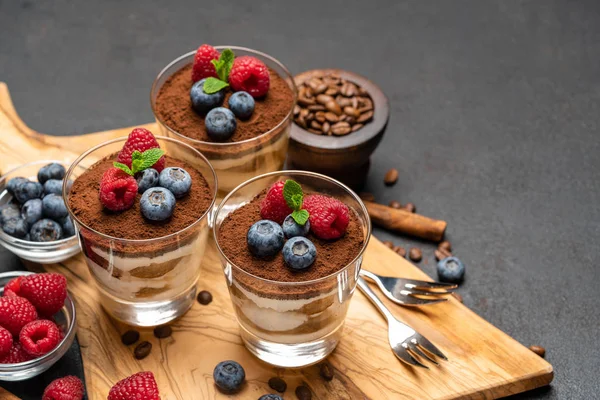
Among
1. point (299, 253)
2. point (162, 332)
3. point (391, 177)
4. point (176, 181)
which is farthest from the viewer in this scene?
point (391, 177)

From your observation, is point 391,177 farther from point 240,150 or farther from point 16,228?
point 16,228

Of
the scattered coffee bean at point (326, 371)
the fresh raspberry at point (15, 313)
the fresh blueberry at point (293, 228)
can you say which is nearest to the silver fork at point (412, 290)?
the scattered coffee bean at point (326, 371)

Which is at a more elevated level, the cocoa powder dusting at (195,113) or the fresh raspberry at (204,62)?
the fresh raspberry at (204,62)

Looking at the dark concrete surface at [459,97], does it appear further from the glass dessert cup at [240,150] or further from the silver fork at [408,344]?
the glass dessert cup at [240,150]

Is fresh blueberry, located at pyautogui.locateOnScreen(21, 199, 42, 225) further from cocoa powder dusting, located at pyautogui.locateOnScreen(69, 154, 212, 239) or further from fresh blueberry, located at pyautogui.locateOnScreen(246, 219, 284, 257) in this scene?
fresh blueberry, located at pyautogui.locateOnScreen(246, 219, 284, 257)

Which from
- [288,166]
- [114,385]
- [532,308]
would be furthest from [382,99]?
[114,385]

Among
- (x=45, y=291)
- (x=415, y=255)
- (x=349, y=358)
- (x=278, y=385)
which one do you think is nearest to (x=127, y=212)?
(x=45, y=291)
